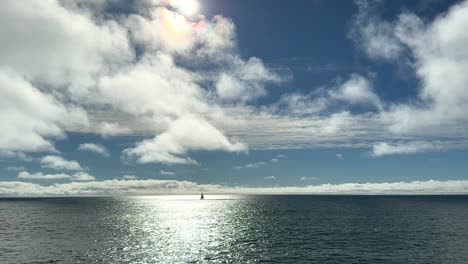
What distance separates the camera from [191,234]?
382 ft

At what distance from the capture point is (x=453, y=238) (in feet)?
331

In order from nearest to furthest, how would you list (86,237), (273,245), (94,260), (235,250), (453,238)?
(94,260) → (235,250) → (273,245) → (453,238) → (86,237)

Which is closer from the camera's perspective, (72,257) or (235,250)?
(72,257)

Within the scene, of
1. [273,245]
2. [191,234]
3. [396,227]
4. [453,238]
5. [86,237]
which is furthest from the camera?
[396,227]

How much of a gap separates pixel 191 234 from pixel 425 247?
66903 mm

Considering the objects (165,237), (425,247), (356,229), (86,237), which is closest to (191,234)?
(165,237)

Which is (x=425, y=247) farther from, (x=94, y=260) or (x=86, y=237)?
(x=86, y=237)

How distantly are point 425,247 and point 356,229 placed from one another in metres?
37.1

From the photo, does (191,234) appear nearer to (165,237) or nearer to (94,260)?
(165,237)

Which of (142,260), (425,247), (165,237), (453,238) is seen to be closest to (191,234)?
(165,237)

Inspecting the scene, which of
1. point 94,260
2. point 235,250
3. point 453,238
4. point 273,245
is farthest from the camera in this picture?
point 453,238

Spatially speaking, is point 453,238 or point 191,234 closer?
point 453,238

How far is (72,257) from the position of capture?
253 feet

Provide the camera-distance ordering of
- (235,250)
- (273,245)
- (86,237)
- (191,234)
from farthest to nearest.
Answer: (191,234), (86,237), (273,245), (235,250)
